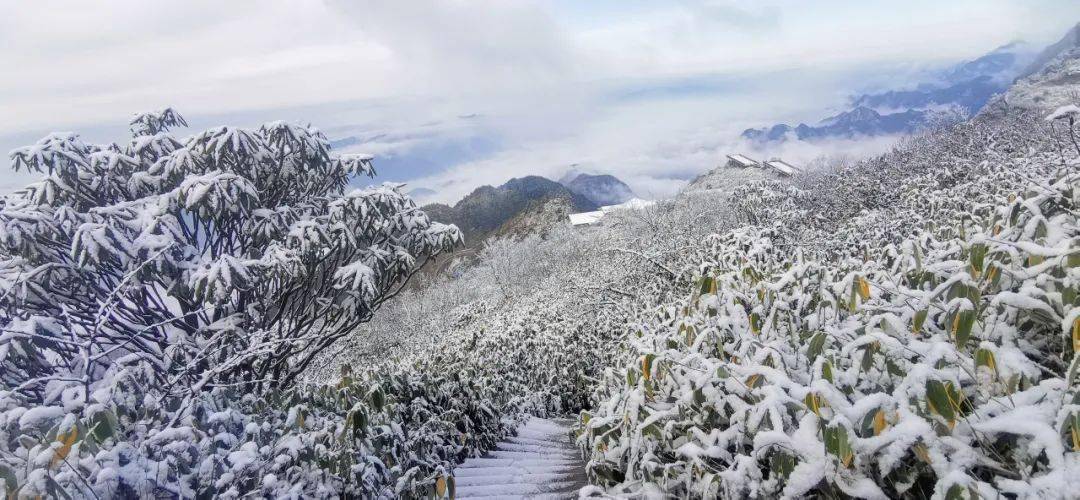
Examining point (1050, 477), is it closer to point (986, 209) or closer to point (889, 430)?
point (889, 430)

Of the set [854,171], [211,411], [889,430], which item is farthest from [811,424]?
[854,171]

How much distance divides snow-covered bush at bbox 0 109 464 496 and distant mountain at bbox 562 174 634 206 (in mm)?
155193


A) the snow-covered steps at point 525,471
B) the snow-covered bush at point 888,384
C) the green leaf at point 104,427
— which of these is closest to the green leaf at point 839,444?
the snow-covered bush at point 888,384

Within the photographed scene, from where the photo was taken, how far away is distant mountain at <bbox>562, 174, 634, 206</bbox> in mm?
163750

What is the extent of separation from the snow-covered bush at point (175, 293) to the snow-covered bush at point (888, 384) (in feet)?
8.60

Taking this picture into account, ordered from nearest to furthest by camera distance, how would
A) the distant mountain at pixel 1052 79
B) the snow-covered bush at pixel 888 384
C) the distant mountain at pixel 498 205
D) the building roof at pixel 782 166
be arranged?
1. the snow-covered bush at pixel 888 384
2. the distant mountain at pixel 1052 79
3. the building roof at pixel 782 166
4. the distant mountain at pixel 498 205

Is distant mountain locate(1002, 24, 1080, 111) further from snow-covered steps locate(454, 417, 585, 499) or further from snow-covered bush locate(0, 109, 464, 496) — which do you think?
snow-covered bush locate(0, 109, 464, 496)

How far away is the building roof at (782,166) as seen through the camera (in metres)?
45.0

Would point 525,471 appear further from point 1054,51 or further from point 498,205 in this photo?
point 498,205

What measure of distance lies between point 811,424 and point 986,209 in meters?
6.21

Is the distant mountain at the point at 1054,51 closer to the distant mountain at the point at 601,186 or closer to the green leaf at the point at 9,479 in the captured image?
the green leaf at the point at 9,479

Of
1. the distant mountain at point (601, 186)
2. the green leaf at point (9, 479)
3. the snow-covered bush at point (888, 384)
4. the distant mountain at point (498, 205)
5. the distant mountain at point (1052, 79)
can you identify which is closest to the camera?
the snow-covered bush at point (888, 384)

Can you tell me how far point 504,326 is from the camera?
13.4 m

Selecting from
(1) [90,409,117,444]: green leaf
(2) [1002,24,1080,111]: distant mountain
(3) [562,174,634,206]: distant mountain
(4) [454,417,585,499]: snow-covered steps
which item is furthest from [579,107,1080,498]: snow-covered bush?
(3) [562,174,634,206]: distant mountain
